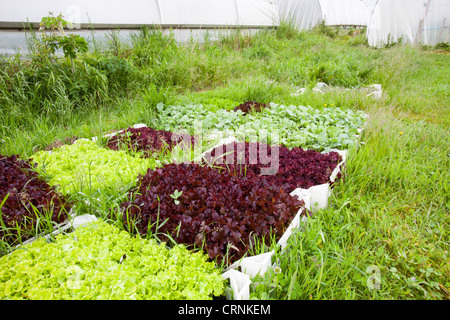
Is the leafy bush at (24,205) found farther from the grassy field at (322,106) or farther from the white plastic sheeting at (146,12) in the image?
the white plastic sheeting at (146,12)

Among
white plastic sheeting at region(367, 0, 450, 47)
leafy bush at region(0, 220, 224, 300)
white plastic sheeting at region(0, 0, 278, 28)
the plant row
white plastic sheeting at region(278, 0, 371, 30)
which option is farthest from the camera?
white plastic sheeting at region(278, 0, 371, 30)

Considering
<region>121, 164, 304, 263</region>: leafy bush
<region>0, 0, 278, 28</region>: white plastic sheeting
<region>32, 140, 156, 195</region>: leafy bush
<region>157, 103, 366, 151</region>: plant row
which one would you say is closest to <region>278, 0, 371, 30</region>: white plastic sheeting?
<region>0, 0, 278, 28</region>: white plastic sheeting

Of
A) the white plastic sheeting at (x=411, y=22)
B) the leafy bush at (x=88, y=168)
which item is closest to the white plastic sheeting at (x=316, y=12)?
the white plastic sheeting at (x=411, y=22)

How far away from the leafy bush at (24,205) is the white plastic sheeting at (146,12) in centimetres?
390

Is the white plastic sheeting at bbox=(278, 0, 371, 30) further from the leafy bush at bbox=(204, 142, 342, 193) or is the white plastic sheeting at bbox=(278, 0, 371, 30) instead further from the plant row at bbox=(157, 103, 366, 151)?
the leafy bush at bbox=(204, 142, 342, 193)

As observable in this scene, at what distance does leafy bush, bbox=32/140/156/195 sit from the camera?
2064 mm

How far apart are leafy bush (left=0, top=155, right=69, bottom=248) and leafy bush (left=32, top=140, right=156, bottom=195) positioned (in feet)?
0.46

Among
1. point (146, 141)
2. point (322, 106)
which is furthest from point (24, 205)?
point (322, 106)

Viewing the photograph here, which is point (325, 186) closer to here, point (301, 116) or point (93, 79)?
point (301, 116)
